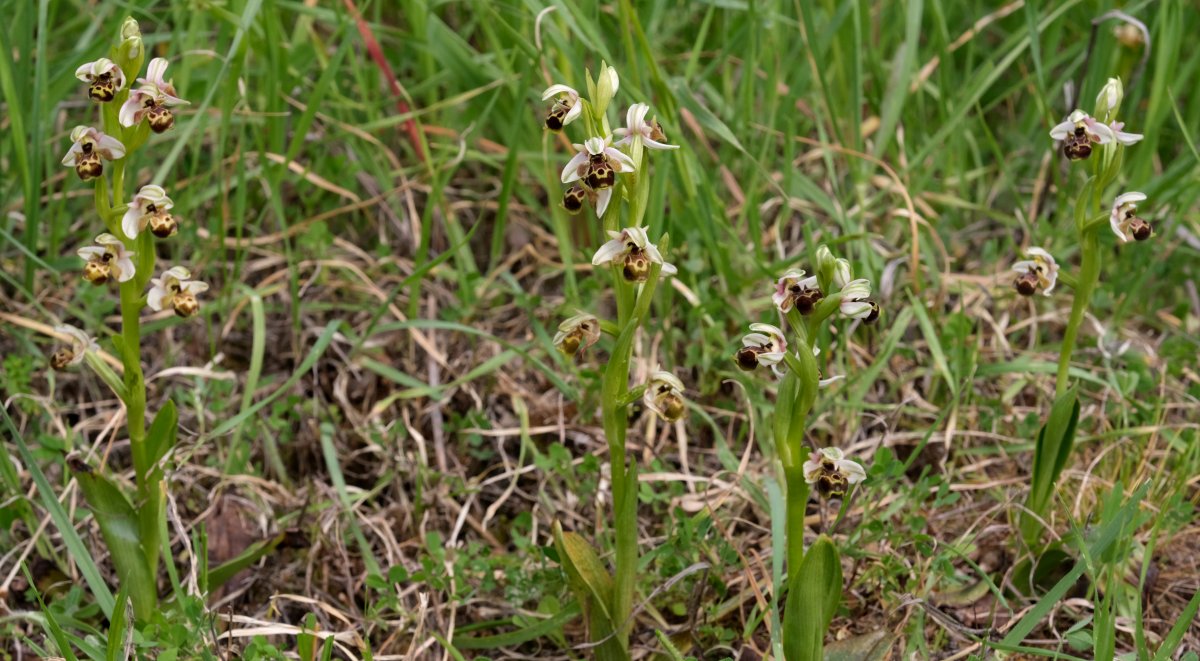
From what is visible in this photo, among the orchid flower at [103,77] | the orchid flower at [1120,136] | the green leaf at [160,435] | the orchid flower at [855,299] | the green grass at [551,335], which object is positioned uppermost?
the orchid flower at [103,77]

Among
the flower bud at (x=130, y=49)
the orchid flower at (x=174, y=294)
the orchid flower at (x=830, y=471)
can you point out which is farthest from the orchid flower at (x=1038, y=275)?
the flower bud at (x=130, y=49)

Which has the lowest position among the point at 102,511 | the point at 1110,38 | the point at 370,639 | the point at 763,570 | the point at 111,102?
the point at 370,639

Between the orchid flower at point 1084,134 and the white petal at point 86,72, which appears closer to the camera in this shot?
the white petal at point 86,72

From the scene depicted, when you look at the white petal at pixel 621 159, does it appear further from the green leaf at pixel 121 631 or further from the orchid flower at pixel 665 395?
the green leaf at pixel 121 631

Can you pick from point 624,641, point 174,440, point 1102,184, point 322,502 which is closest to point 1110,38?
point 1102,184

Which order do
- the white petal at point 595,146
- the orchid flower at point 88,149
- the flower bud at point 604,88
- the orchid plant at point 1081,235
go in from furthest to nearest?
the orchid plant at point 1081,235 < the orchid flower at point 88,149 < the flower bud at point 604,88 < the white petal at point 595,146

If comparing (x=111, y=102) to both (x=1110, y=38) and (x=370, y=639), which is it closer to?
(x=370, y=639)

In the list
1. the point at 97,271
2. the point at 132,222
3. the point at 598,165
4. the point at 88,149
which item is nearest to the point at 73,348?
the point at 97,271

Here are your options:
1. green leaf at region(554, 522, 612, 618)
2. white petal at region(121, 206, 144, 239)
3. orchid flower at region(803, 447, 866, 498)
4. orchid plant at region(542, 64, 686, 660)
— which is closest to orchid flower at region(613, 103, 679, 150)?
orchid plant at region(542, 64, 686, 660)
